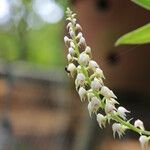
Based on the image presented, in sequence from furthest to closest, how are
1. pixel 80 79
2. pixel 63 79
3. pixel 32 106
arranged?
1. pixel 32 106
2. pixel 63 79
3. pixel 80 79

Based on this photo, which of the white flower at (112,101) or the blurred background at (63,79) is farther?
the blurred background at (63,79)

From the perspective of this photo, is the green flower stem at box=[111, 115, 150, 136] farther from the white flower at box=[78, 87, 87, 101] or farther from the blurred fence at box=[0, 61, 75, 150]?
the blurred fence at box=[0, 61, 75, 150]

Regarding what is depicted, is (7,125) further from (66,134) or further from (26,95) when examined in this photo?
(26,95)

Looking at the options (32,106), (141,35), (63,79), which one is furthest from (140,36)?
(32,106)

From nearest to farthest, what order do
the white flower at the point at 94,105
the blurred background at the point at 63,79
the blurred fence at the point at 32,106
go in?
the white flower at the point at 94,105, the blurred background at the point at 63,79, the blurred fence at the point at 32,106

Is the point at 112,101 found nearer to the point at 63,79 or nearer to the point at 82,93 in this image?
the point at 82,93

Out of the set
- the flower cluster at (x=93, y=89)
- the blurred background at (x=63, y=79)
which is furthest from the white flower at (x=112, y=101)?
the blurred background at (x=63, y=79)

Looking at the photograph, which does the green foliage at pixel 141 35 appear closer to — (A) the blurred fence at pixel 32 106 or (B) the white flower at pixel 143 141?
(B) the white flower at pixel 143 141
